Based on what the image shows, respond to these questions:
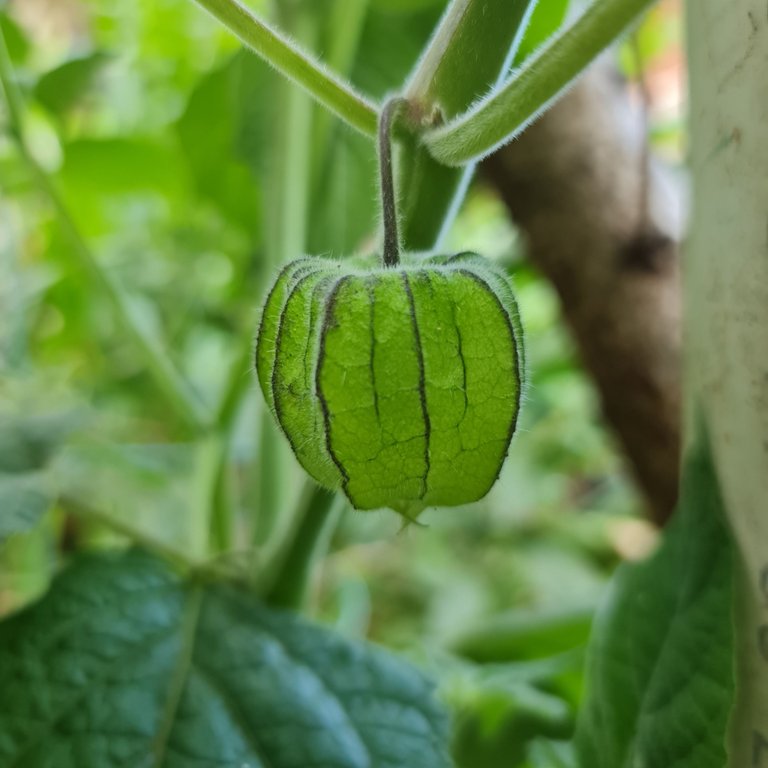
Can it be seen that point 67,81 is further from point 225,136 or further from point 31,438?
point 31,438

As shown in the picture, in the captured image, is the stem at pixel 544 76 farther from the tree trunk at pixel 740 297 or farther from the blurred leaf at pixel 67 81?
the blurred leaf at pixel 67 81

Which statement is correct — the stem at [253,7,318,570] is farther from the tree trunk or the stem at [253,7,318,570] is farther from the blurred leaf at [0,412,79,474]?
the tree trunk

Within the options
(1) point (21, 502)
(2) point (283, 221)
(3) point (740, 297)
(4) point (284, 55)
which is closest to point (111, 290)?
(2) point (283, 221)

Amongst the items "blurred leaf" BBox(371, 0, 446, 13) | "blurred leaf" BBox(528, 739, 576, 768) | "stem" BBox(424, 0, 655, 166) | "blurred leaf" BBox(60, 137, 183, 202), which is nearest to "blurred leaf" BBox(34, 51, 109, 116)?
"blurred leaf" BBox(60, 137, 183, 202)

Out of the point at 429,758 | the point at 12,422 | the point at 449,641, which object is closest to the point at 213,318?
the point at 449,641

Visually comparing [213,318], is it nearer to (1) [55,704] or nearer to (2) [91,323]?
(2) [91,323]
